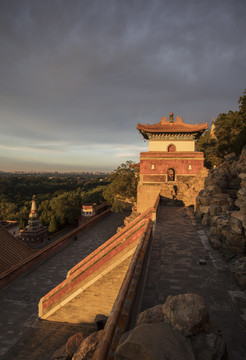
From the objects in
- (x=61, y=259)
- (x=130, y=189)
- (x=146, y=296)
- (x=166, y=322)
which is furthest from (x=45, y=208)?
(x=166, y=322)

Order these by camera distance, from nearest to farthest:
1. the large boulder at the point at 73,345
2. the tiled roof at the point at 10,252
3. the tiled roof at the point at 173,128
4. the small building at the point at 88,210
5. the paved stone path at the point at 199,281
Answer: the paved stone path at the point at 199,281, the large boulder at the point at 73,345, the tiled roof at the point at 10,252, the tiled roof at the point at 173,128, the small building at the point at 88,210

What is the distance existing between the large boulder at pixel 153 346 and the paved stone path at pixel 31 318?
184 inches

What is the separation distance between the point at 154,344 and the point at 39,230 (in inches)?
772

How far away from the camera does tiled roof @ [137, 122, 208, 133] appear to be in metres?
20.9

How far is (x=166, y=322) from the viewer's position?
256 cm

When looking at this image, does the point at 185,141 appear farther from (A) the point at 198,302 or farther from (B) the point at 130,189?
(A) the point at 198,302

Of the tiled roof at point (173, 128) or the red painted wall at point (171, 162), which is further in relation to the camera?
the tiled roof at point (173, 128)

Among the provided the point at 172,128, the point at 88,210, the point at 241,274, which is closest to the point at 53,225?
the point at 88,210

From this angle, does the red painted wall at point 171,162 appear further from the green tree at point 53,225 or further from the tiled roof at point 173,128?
the green tree at point 53,225

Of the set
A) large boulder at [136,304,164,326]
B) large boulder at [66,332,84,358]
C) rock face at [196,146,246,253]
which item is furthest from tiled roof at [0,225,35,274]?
rock face at [196,146,246,253]

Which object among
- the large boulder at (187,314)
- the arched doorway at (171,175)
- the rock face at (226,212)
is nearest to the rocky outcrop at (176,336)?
the large boulder at (187,314)

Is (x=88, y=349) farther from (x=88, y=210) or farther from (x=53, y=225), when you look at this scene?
(x=88, y=210)

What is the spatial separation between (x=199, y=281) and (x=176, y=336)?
3.08 meters

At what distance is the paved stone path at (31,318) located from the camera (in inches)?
223
